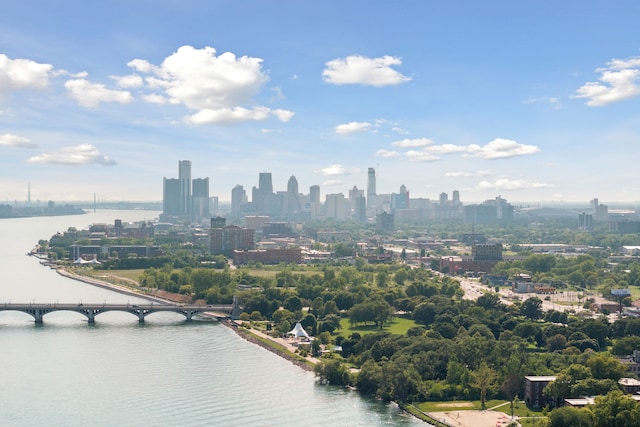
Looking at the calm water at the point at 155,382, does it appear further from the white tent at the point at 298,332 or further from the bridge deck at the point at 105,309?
the white tent at the point at 298,332

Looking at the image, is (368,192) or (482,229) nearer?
(482,229)

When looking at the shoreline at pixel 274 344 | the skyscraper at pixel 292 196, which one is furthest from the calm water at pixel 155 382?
the skyscraper at pixel 292 196

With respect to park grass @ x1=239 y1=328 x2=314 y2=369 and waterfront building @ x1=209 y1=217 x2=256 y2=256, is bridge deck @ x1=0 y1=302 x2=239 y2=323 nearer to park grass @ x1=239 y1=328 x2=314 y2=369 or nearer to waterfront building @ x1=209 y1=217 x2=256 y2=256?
park grass @ x1=239 y1=328 x2=314 y2=369

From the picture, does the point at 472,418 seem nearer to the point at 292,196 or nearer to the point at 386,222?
the point at 386,222

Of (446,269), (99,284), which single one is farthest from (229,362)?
(446,269)

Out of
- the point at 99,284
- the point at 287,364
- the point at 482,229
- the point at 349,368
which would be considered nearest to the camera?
the point at 349,368

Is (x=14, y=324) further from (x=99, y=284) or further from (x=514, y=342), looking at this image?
(x=514, y=342)
